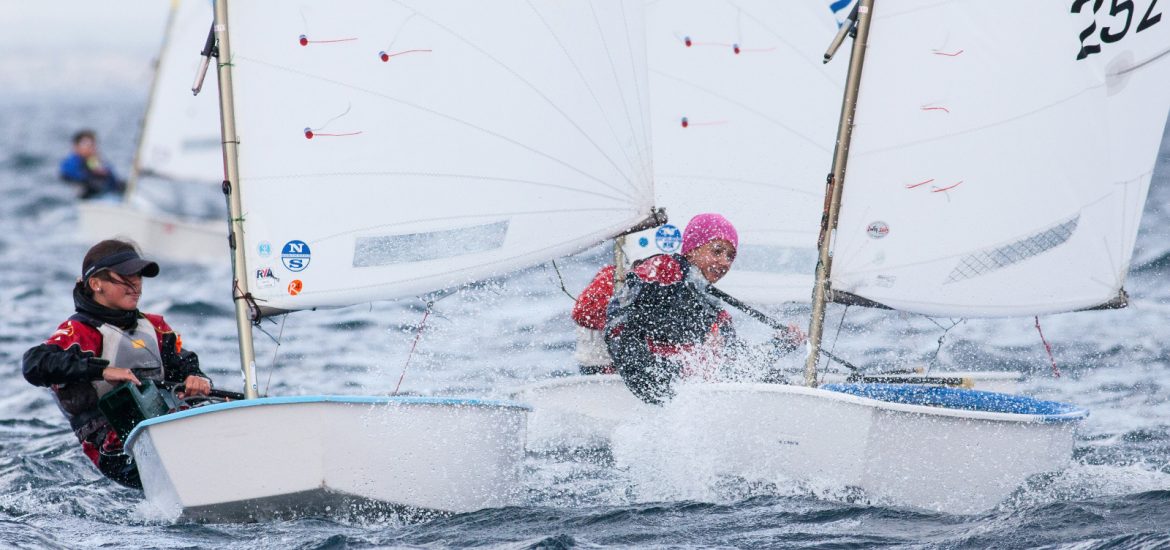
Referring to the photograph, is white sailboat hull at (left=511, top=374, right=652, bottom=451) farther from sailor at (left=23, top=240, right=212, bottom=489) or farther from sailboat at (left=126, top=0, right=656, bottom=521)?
sailor at (left=23, top=240, right=212, bottom=489)

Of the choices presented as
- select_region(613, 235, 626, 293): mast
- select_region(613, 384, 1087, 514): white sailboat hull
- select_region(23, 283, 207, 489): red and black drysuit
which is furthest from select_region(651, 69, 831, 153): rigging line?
select_region(23, 283, 207, 489): red and black drysuit

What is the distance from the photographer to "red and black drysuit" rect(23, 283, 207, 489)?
4.92 m

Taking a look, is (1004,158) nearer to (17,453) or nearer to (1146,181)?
(1146,181)

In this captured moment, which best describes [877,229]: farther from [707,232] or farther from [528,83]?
[528,83]

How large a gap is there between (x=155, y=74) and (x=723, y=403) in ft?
36.0

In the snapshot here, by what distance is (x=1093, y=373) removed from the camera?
8.48 metres

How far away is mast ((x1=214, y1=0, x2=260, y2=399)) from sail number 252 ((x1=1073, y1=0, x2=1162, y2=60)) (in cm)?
330

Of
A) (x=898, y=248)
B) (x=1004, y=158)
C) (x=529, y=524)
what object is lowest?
(x=529, y=524)

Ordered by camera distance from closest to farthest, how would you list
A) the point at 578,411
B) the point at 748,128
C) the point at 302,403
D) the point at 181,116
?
the point at 302,403 < the point at 578,411 < the point at 748,128 < the point at 181,116

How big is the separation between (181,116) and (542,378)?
833cm

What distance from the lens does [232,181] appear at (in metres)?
5.33

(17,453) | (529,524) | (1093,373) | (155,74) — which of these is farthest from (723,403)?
(155,74)

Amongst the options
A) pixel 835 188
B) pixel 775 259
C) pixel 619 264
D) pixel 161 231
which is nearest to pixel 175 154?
pixel 161 231

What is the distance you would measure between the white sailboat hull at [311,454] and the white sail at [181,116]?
1025 centimetres
